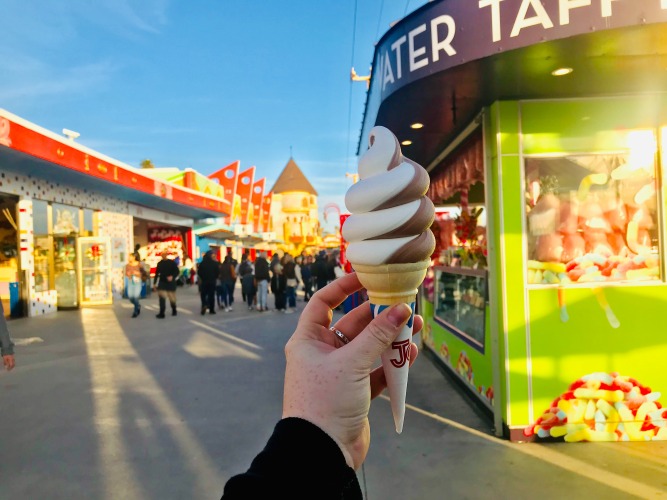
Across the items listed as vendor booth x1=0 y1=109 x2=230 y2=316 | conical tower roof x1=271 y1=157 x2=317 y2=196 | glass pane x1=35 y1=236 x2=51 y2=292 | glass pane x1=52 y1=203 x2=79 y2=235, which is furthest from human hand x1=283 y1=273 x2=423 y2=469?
conical tower roof x1=271 y1=157 x2=317 y2=196

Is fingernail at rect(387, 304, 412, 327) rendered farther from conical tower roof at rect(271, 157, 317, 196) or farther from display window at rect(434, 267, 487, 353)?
conical tower roof at rect(271, 157, 317, 196)

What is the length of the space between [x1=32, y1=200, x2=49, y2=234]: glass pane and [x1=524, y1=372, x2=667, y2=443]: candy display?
14.4m

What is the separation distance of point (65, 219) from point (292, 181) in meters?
55.2

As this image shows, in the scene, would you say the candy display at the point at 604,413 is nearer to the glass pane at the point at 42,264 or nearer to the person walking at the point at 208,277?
the person walking at the point at 208,277

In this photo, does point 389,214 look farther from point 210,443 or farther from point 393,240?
point 210,443

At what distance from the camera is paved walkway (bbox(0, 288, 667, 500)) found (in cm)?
349

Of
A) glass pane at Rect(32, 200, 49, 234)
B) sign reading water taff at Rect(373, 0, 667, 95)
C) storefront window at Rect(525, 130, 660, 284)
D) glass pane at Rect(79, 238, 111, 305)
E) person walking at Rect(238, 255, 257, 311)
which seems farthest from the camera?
glass pane at Rect(79, 238, 111, 305)

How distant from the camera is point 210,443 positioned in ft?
14.1

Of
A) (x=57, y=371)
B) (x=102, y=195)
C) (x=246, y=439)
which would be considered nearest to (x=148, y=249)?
(x=102, y=195)

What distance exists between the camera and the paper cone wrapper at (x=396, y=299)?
1.53 meters

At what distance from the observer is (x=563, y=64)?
141 inches

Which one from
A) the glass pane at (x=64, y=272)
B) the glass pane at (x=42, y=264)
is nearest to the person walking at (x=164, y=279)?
the glass pane at (x=42, y=264)

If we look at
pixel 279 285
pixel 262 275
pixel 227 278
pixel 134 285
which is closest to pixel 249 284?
pixel 227 278

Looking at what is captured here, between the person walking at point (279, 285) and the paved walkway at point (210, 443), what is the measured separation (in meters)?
5.66
